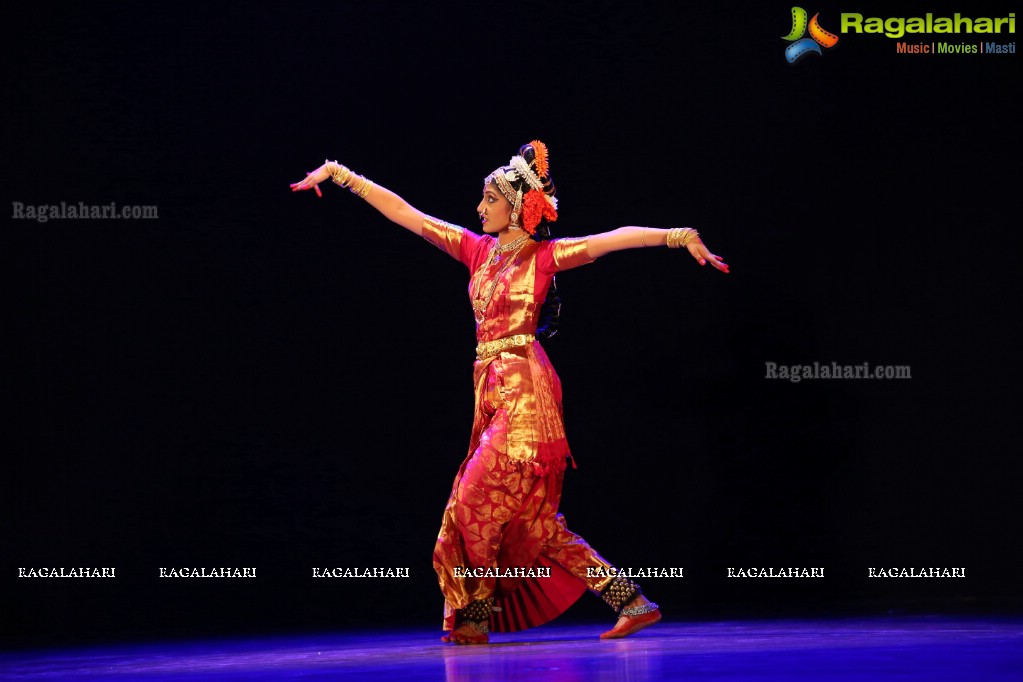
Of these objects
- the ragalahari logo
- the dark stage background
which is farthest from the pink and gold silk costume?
the ragalahari logo

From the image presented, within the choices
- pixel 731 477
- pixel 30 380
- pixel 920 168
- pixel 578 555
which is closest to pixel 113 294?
pixel 30 380

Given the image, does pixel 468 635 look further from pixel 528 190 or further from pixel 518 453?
pixel 528 190

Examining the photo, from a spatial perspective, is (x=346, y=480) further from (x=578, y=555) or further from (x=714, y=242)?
(x=714, y=242)

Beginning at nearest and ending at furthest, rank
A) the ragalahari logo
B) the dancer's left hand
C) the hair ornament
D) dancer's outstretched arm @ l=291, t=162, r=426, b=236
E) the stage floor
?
the stage floor < the dancer's left hand < the hair ornament < dancer's outstretched arm @ l=291, t=162, r=426, b=236 < the ragalahari logo

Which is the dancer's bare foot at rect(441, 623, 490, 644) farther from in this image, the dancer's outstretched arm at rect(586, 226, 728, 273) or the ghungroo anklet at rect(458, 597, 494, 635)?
the dancer's outstretched arm at rect(586, 226, 728, 273)

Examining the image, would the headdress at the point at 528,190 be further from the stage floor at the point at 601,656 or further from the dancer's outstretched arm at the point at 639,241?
the stage floor at the point at 601,656

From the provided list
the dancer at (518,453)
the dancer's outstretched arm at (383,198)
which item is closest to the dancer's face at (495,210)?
the dancer at (518,453)

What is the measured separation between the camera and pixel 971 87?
549cm

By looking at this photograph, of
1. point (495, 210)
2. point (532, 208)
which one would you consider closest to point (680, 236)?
point (532, 208)

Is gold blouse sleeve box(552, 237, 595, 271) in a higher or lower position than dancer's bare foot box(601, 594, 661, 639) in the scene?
higher

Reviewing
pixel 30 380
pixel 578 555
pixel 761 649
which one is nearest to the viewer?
pixel 761 649

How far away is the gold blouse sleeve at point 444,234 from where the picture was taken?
4324mm

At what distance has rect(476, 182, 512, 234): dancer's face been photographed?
4.19 m

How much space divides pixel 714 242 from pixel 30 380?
9.54 feet
